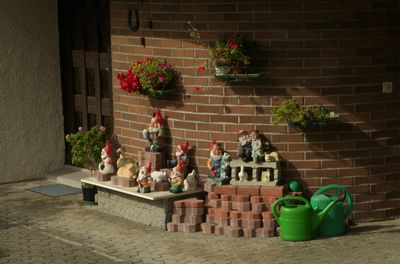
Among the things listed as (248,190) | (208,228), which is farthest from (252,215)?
(208,228)

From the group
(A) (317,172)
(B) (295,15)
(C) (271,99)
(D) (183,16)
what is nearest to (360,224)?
(A) (317,172)

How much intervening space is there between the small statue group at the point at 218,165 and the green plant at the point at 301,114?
79 cm

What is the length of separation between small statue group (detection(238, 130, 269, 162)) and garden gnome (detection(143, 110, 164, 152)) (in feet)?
3.61

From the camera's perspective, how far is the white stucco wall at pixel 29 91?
13.2 metres

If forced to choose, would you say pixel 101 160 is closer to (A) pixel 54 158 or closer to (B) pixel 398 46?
(A) pixel 54 158

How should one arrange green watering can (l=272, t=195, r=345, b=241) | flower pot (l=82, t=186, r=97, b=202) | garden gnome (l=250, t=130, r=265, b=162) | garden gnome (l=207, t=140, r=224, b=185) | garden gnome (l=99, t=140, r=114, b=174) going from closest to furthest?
green watering can (l=272, t=195, r=345, b=241), garden gnome (l=250, t=130, r=265, b=162), garden gnome (l=207, t=140, r=224, b=185), garden gnome (l=99, t=140, r=114, b=174), flower pot (l=82, t=186, r=97, b=202)

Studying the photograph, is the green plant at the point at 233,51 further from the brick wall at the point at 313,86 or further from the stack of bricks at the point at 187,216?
the stack of bricks at the point at 187,216

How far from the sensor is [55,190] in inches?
501

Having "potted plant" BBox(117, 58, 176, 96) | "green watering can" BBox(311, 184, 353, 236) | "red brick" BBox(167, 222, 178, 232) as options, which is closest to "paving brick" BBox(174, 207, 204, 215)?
"red brick" BBox(167, 222, 178, 232)

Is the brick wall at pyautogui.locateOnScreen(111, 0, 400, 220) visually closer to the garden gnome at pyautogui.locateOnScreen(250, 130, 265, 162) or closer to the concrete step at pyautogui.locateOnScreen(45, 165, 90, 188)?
the garden gnome at pyautogui.locateOnScreen(250, 130, 265, 162)

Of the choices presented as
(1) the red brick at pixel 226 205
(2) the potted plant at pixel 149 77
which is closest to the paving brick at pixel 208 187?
(1) the red brick at pixel 226 205

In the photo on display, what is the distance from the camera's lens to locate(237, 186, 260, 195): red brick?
10141mm

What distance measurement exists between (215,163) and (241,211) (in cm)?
66

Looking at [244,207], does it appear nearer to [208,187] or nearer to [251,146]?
[208,187]
